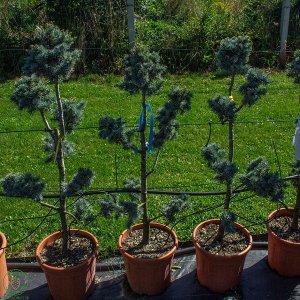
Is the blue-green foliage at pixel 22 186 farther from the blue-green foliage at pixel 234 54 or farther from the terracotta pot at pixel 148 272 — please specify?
the blue-green foliage at pixel 234 54

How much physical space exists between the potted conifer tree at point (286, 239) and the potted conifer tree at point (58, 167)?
4.45 feet

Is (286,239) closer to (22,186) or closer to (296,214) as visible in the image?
(296,214)

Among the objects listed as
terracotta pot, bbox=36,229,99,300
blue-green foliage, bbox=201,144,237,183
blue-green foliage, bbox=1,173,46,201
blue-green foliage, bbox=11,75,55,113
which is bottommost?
terracotta pot, bbox=36,229,99,300

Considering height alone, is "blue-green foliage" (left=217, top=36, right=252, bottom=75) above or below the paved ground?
above

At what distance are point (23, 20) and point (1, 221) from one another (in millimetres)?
4566

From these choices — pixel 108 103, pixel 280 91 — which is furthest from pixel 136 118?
pixel 280 91

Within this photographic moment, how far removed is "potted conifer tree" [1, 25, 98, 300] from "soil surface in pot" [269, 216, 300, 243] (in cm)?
137

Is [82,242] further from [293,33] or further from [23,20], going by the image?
[293,33]

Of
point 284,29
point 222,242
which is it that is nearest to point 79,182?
point 222,242

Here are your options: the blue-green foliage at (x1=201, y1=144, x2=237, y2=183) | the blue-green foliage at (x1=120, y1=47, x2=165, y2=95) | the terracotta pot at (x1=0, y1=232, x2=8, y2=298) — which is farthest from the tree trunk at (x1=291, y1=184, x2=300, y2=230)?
the terracotta pot at (x1=0, y1=232, x2=8, y2=298)

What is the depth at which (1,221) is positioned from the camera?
4824mm

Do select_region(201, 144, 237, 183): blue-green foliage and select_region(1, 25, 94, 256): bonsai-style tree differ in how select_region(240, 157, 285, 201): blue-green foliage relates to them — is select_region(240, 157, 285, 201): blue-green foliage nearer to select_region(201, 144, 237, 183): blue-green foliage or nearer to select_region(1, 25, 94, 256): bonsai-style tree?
select_region(201, 144, 237, 183): blue-green foliage

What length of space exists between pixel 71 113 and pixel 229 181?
1213mm

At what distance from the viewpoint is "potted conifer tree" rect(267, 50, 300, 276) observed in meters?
4.00
